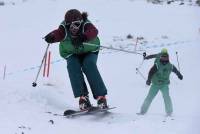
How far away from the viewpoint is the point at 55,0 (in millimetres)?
34562

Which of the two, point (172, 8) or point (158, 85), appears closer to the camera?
point (158, 85)

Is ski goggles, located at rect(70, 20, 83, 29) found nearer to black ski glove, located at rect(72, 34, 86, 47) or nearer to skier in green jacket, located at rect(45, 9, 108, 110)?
skier in green jacket, located at rect(45, 9, 108, 110)

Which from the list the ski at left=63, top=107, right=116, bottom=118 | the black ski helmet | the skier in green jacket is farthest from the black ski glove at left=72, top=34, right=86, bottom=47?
the ski at left=63, top=107, right=116, bottom=118

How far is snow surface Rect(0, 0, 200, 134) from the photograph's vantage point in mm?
8539

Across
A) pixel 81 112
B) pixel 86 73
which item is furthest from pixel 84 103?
pixel 86 73

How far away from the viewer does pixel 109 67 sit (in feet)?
61.4

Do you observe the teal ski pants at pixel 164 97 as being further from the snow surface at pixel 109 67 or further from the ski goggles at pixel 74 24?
the ski goggles at pixel 74 24

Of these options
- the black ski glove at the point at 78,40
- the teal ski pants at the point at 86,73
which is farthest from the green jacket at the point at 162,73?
the black ski glove at the point at 78,40

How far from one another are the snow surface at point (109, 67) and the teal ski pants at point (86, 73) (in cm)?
45

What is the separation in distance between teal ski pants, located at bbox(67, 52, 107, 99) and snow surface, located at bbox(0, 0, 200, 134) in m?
0.45

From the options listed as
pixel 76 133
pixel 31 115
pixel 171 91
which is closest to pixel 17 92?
pixel 31 115

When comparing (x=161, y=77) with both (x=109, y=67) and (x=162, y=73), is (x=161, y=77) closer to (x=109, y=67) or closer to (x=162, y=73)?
(x=162, y=73)

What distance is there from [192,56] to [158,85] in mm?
9761

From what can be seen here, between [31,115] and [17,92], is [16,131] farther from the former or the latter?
[17,92]
